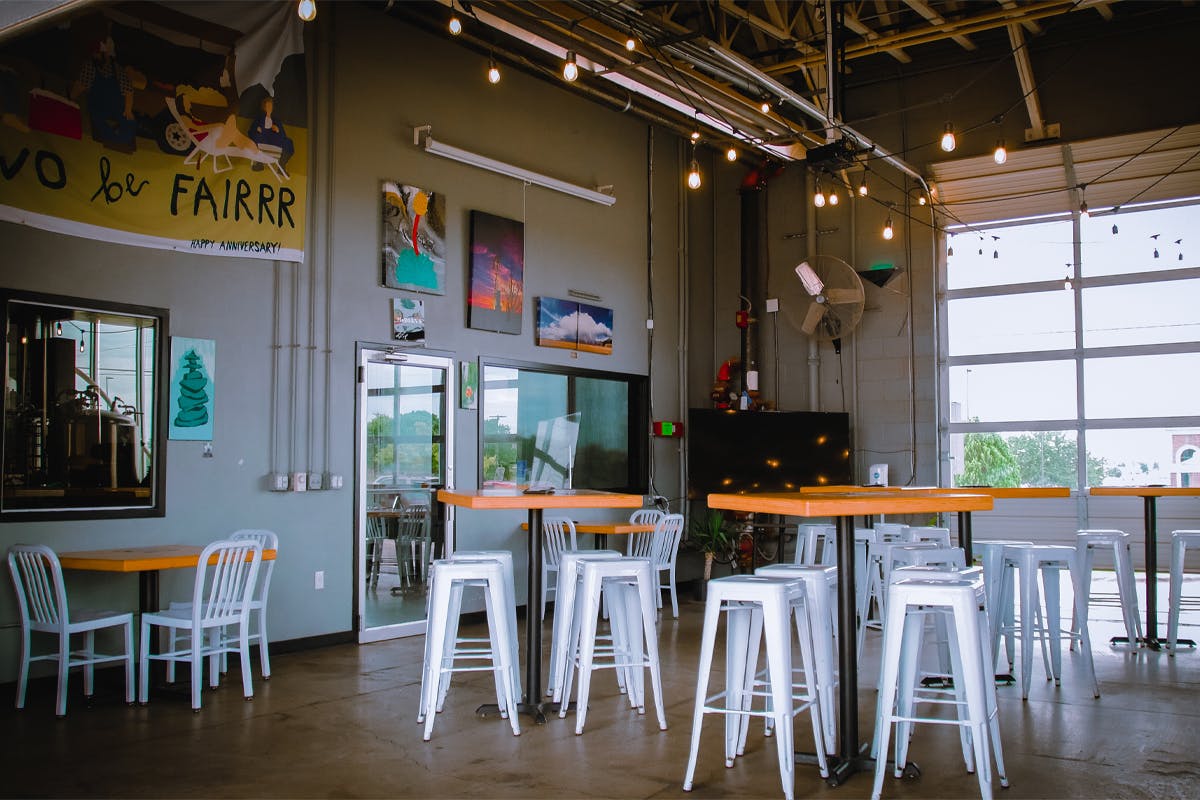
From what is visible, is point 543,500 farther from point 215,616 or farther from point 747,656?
point 215,616

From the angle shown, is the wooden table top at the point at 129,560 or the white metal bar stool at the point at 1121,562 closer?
the wooden table top at the point at 129,560

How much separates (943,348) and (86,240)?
742cm

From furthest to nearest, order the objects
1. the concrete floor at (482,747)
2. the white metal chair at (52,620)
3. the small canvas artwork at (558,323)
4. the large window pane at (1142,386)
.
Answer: the large window pane at (1142,386) → the small canvas artwork at (558,323) → the white metal chair at (52,620) → the concrete floor at (482,747)

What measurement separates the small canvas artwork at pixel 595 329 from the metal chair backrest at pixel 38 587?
4.85 meters

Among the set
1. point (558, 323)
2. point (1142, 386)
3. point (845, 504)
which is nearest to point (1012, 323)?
point (1142, 386)

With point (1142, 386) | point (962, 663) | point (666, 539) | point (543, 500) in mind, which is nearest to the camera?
point (962, 663)

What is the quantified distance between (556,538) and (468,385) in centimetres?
148

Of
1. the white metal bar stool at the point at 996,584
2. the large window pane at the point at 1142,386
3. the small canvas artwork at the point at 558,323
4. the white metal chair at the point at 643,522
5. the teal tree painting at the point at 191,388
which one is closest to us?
the white metal bar stool at the point at 996,584

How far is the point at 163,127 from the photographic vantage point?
590 centimetres

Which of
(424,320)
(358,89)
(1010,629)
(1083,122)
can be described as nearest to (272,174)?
(358,89)

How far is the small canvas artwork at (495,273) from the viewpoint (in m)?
7.82

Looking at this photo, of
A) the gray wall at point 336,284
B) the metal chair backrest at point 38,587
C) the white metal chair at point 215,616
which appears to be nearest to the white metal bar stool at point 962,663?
the white metal chair at point 215,616

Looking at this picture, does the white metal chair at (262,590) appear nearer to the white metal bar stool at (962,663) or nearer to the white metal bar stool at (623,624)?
the white metal bar stool at (623,624)

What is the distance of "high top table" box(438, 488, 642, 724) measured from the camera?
445cm
